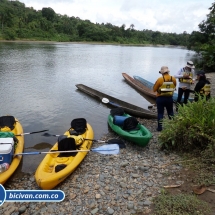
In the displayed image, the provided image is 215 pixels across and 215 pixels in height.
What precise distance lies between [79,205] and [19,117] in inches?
257

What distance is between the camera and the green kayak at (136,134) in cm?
586

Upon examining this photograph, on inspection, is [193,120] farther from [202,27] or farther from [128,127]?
[202,27]

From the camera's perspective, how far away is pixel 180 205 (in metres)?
3.41

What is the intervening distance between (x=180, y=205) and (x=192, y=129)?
2.00 m

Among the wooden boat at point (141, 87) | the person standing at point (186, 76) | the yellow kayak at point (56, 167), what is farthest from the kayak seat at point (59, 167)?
the wooden boat at point (141, 87)

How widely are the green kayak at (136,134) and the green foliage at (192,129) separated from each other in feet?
1.50

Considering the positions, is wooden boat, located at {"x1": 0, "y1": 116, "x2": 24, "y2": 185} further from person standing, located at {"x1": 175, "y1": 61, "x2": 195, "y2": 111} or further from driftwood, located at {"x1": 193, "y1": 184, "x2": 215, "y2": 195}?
person standing, located at {"x1": 175, "y1": 61, "x2": 195, "y2": 111}

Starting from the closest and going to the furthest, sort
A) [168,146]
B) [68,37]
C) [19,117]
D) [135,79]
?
[168,146]
[19,117]
[135,79]
[68,37]

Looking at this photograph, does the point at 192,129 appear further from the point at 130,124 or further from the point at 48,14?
the point at 48,14

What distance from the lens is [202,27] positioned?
105 ft

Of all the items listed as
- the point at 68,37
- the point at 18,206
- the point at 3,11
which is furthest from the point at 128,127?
the point at 68,37

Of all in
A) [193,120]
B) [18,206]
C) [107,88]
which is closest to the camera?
[18,206]

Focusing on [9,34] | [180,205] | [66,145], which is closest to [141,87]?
[66,145]

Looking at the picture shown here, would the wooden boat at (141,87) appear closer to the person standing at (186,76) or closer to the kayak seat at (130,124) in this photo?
the person standing at (186,76)
